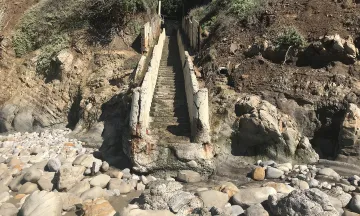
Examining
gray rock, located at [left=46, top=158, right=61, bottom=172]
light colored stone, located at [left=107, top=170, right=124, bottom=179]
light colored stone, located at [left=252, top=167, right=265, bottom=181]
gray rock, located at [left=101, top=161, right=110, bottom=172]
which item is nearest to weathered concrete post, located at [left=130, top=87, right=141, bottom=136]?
light colored stone, located at [left=107, top=170, right=124, bottom=179]

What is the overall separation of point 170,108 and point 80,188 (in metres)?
3.54

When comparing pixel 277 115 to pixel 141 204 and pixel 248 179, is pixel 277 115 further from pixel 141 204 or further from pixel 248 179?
pixel 141 204

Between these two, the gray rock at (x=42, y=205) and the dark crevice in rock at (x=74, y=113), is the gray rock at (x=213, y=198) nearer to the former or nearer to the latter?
the gray rock at (x=42, y=205)

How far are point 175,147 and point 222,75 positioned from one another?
4.22m

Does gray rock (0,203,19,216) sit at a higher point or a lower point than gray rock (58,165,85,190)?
lower

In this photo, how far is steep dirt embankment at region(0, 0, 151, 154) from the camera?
37.3 feet

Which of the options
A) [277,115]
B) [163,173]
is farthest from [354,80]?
[163,173]

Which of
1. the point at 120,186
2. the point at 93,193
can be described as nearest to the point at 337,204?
the point at 120,186

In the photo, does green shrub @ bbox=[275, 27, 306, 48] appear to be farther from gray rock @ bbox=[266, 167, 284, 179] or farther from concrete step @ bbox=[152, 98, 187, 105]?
gray rock @ bbox=[266, 167, 284, 179]

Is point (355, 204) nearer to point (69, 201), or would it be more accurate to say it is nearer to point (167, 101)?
point (69, 201)

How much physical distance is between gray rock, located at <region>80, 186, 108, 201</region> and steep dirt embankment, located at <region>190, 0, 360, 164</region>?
3.22m

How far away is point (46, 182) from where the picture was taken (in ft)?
23.3

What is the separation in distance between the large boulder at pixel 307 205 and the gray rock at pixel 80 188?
4084 millimetres

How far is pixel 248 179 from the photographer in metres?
7.30
